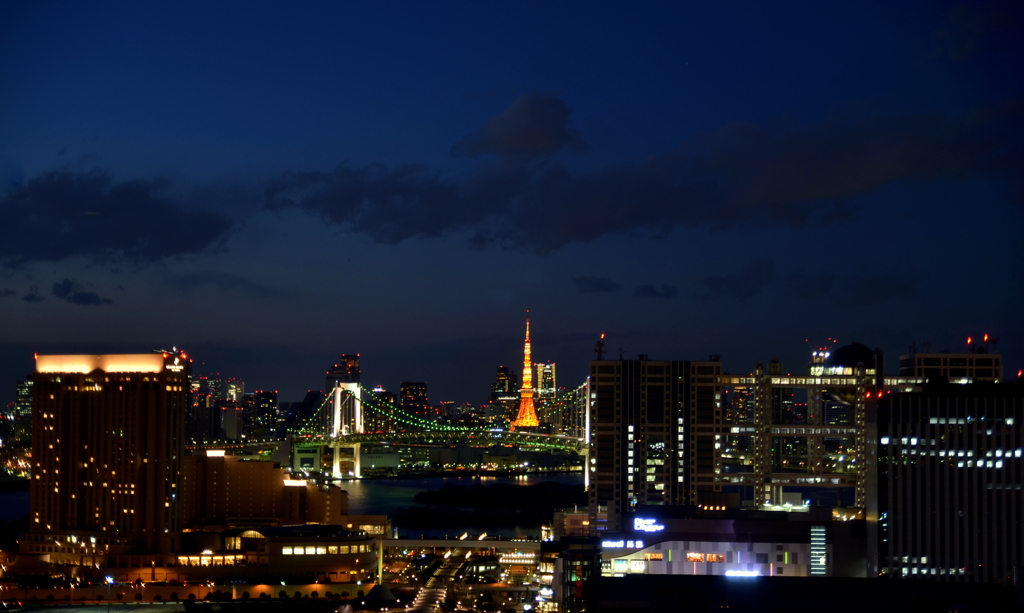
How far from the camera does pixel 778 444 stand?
138 feet

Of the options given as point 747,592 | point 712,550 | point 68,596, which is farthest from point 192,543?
point 747,592

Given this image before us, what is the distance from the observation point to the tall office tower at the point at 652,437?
33406 mm

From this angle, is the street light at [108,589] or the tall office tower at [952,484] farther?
the street light at [108,589]

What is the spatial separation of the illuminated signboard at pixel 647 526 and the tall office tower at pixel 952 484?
398 centimetres

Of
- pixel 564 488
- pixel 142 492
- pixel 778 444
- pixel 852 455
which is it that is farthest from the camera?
pixel 564 488

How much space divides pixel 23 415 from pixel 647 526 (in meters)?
64.3

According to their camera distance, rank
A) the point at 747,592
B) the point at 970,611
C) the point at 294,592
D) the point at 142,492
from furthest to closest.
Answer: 1. the point at 142,492
2. the point at 294,592
3. the point at 747,592
4. the point at 970,611

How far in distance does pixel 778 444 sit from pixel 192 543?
22271 millimetres

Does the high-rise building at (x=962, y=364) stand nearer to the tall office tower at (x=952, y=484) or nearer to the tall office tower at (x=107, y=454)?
the tall office tower at (x=952, y=484)

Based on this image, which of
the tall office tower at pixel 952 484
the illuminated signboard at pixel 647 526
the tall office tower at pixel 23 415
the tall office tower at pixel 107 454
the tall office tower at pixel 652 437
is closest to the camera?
the tall office tower at pixel 952 484

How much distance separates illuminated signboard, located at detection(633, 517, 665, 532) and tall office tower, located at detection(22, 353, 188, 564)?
31.0 feet

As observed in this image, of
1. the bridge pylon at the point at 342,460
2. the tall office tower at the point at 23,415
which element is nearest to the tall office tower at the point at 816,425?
the bridge pylon at the point at 342,460

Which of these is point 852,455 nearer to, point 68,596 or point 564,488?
point 564,488

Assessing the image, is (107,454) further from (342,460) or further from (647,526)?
(342,460)
